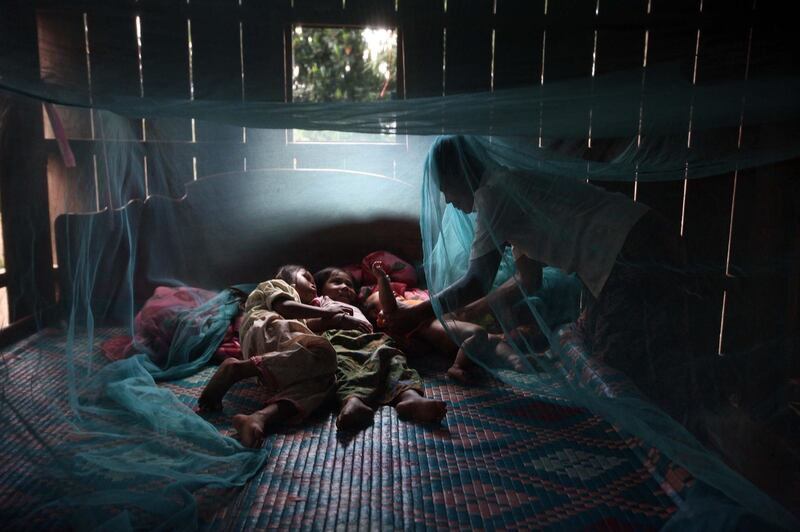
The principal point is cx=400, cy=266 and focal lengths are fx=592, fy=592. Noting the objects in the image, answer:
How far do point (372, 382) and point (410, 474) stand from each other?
1.80ft

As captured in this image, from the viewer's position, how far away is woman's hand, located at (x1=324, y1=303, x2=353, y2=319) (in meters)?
2.49

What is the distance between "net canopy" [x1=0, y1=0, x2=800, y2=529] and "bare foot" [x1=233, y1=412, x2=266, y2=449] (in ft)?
0.20

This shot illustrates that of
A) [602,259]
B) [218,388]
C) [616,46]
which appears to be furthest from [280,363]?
[616,46]

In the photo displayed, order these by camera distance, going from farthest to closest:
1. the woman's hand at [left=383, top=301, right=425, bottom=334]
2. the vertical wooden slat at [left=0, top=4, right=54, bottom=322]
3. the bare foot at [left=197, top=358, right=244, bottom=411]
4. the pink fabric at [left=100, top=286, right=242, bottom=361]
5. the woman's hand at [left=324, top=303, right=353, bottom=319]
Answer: the woman's hand at [left=324, top=303, right=353, bottom=319] < the pink fabric at [left=100, top=286, right=242, bottom=361] < the woman's hand at [left=383, top=301, right=425, bottom=334] < the bare foot at [left=197, top=358, right=244, bottom=411] < the vertical wooden slat at [left=0, top=4, right=54, bottom=322]

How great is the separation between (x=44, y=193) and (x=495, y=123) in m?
1.29

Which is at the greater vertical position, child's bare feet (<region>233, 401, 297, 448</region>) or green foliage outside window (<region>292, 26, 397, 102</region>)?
green foliage outside window (<region>292, 26, 397, 102</region>)

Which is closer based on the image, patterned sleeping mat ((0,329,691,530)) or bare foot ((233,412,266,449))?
patterned sleeping mat ((0,329,691,530))

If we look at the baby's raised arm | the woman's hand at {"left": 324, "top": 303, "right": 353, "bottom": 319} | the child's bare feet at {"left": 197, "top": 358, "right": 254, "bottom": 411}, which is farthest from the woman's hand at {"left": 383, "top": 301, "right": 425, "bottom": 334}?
the child's bare feet at {"left": 197, "top": 358, "right": 254, "bottom": 411}

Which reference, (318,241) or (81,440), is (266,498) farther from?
(318,241)

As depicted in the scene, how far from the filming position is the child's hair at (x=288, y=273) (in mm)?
2776

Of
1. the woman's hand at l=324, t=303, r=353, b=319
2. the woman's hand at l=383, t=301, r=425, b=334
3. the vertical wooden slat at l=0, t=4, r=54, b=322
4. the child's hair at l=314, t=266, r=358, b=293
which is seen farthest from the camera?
the child's hair at l=314, t=266, r=358, b=293

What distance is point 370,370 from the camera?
2203mm

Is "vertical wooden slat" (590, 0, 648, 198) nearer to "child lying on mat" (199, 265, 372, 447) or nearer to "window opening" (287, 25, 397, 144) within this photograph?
"window opening" (287, 25, 397, 144)

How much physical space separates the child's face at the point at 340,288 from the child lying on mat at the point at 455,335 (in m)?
0.09
